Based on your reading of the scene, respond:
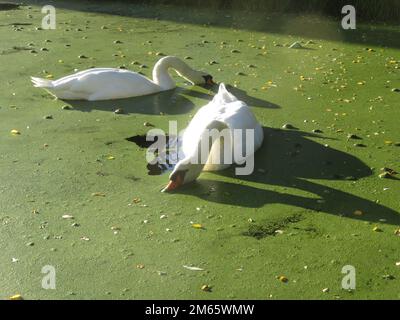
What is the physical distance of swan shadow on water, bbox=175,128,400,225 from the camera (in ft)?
14.2

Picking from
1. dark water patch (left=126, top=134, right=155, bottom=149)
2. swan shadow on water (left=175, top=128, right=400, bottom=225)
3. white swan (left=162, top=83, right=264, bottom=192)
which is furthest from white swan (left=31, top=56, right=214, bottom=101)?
swan shadow on water (left=175, top=128, right=400, bottom=225)

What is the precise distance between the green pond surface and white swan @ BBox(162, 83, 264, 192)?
9 centimetres

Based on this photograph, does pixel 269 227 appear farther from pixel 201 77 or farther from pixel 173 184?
pixel 201 77

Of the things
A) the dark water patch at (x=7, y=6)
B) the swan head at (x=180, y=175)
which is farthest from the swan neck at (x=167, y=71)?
the dark water patch at (x=7, y=6)

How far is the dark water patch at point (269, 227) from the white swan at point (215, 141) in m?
0.69

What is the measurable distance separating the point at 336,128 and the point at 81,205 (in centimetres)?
228

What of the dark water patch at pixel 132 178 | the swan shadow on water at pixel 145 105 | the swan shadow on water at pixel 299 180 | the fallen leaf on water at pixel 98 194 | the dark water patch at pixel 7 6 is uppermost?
the dark water patch at pixel 7 6

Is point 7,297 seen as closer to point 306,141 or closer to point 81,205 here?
point 81,205

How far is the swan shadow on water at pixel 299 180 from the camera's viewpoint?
433 cm

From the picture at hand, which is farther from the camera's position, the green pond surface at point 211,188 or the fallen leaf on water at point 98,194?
the fallen leaf on water at point 98,194

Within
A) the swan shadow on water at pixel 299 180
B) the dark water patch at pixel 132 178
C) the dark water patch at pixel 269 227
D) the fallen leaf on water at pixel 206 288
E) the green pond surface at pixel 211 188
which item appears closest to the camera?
the fallen leaf on water at pixel 206 288

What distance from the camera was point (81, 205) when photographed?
14.3 ft

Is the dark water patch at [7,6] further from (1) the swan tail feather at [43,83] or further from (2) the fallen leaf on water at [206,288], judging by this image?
(2) the fallen leaf on water at [206,288]

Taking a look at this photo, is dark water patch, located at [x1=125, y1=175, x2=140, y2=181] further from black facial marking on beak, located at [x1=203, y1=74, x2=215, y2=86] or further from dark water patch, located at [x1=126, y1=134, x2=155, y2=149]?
black facial marking on beak, located at [x1=203, y1=74, x2=215, y2=86]
